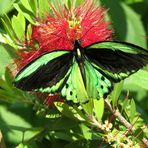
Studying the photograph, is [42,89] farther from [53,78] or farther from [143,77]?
[143,77]

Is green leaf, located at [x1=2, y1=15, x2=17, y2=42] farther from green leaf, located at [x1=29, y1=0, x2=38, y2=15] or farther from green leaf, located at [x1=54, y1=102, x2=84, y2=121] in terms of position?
green leaf, located at [x1=54, y1=102, x2=84, y2=121]

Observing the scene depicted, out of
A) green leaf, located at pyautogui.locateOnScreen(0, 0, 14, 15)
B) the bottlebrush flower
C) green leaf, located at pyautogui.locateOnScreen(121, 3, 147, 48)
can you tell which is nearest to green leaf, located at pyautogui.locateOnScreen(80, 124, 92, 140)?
the bottlebrush flower

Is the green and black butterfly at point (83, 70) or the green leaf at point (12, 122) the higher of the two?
the green and black butterfly at point (83, 70)

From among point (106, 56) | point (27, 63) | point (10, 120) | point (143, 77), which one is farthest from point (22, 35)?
point (10, 120)

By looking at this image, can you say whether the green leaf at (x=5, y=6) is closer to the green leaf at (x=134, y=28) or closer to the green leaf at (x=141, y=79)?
the green leaf at (x=141, y=79)

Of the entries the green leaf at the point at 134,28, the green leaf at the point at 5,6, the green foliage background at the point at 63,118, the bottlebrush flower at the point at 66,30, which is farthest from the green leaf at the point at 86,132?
the green leaf at the point at 134,28

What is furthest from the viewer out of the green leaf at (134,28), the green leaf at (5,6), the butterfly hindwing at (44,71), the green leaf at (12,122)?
the green leaf at (134,28)

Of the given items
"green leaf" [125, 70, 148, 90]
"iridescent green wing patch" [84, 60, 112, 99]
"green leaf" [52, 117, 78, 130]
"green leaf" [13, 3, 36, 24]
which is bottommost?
"green leaf" [52, 117, 78, 130]
